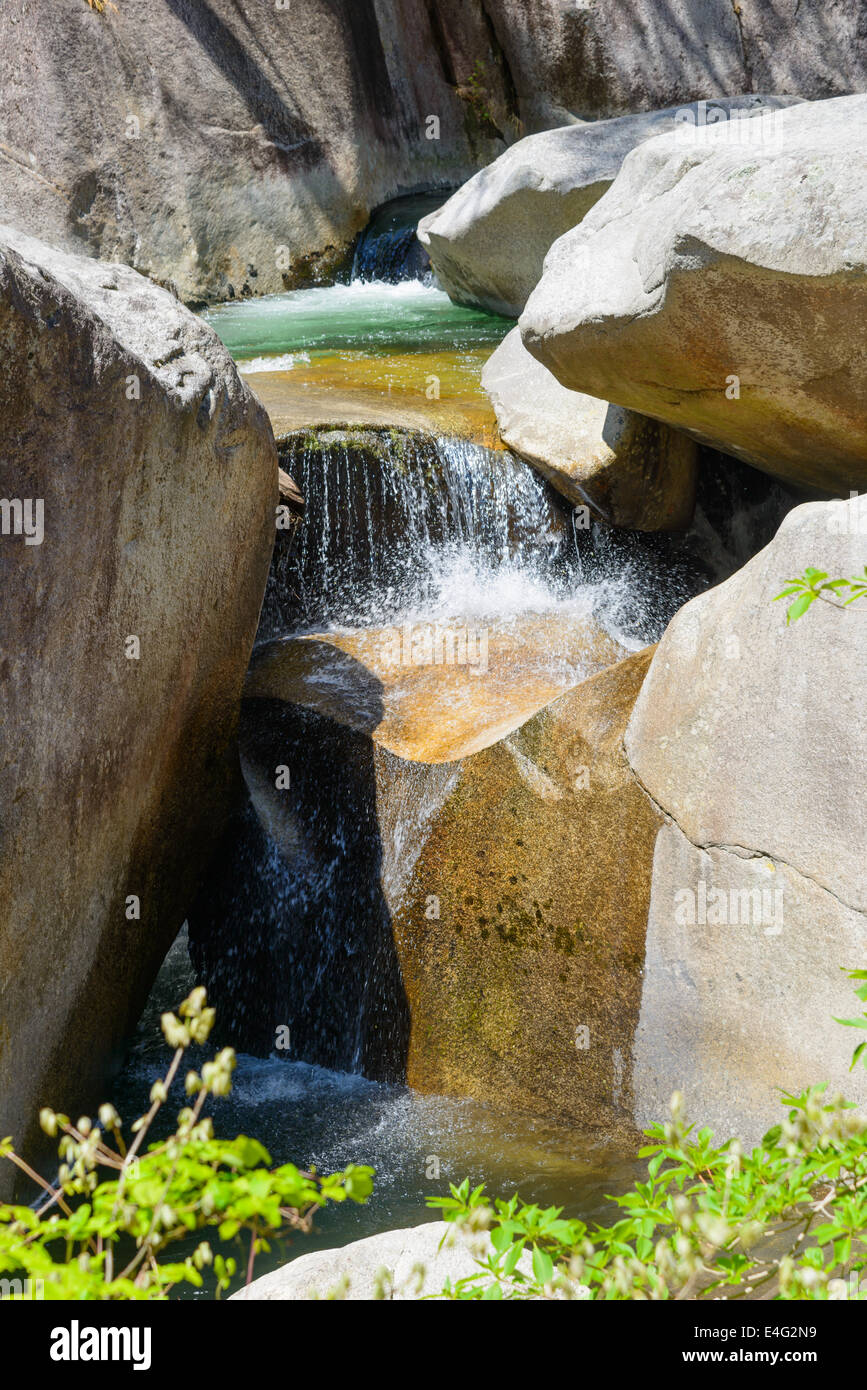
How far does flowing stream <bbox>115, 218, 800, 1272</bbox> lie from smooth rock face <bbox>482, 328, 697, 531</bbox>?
16cm

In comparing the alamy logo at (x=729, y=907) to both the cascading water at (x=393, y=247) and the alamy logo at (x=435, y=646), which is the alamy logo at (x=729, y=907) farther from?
the cascading water at (x=393, y=247)

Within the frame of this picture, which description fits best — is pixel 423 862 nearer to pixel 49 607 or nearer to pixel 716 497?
pixel 49 607

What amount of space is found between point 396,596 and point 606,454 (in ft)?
4.80

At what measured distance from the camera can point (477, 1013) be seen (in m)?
4.92

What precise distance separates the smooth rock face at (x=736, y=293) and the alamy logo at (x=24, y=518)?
9.09ft

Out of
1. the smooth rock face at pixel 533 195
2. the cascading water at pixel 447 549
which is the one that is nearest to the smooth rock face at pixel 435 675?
the cascading water at pixel 447 549

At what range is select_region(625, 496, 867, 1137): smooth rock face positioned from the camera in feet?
12.6

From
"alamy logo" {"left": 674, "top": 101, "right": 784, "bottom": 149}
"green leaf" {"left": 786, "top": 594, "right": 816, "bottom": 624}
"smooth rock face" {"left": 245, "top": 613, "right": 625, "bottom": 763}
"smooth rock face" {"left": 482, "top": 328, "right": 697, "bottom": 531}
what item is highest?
"alamy logo" {"left": 674, "top": 101, "right": 784, "bottom": 149}

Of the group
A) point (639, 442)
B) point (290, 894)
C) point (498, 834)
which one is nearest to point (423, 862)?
point (498, 834)

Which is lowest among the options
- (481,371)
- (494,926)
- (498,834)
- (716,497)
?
(494,926)

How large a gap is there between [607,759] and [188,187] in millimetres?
10708

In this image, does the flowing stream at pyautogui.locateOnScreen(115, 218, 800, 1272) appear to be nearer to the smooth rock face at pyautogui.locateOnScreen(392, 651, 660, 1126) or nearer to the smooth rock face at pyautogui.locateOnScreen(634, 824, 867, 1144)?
the smooth rock face at pyautogui.locateOnScreen(392, 651, 660, 1126)

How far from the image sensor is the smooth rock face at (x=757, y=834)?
385 cm
